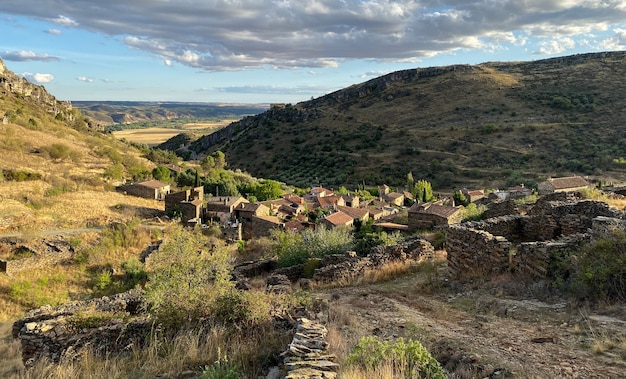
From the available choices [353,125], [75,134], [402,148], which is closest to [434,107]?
[353,125]

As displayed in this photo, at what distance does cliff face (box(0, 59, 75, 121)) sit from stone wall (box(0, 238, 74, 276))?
51.3 metres

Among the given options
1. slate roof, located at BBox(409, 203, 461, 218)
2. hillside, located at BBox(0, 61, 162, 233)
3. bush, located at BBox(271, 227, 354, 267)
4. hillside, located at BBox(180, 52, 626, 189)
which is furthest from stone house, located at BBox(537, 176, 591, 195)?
hillside, located at BBox(0, 61, 162, 233)

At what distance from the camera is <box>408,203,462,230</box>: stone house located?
99.6 ft

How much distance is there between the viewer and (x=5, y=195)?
28.8 metres

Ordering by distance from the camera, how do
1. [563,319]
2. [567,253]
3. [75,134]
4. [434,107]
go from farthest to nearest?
[434,107] → [75,134] → [567,253] → [563,319]

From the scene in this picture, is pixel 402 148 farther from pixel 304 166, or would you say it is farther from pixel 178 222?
pixel 178 222

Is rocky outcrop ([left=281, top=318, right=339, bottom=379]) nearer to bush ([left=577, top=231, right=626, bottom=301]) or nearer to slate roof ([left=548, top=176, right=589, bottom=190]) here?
bush ([left=577, top=231, right=626, bottom=301])

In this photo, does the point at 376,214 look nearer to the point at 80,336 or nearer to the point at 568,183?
the point at 568,183

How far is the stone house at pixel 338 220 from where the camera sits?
1227 inches

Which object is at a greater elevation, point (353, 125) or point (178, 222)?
point (353, 125)

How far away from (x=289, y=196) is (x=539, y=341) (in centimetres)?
3911

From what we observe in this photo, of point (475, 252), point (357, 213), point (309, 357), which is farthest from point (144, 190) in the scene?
point (309, 357)

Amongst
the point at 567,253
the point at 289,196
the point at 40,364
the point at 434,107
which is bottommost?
the point at 289,196

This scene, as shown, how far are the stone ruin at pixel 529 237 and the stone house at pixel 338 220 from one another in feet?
66.1
